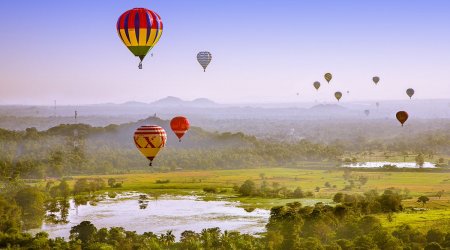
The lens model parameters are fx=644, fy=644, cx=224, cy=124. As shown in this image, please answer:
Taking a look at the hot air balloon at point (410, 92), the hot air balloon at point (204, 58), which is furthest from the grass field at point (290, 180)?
the hot air balloon at point (204, 58)

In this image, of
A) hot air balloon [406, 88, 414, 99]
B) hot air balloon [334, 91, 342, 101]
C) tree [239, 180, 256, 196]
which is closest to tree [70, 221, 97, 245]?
tree [239, 180, 256, 196]

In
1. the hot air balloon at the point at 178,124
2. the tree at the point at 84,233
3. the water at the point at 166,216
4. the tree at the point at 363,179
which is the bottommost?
the water at the point at 166,216

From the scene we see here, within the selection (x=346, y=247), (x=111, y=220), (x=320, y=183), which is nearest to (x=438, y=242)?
(x=346, y=247)

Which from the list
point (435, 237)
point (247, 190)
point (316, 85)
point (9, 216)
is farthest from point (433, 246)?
point (316, 85)

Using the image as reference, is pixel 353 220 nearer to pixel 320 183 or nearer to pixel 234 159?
pixel 320 183

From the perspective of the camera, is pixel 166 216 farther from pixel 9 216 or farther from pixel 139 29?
pixel 139 29

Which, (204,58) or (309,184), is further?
(309,184)

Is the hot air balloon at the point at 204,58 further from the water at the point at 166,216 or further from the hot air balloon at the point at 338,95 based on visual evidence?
the hot air balloon at the point at 338,95
